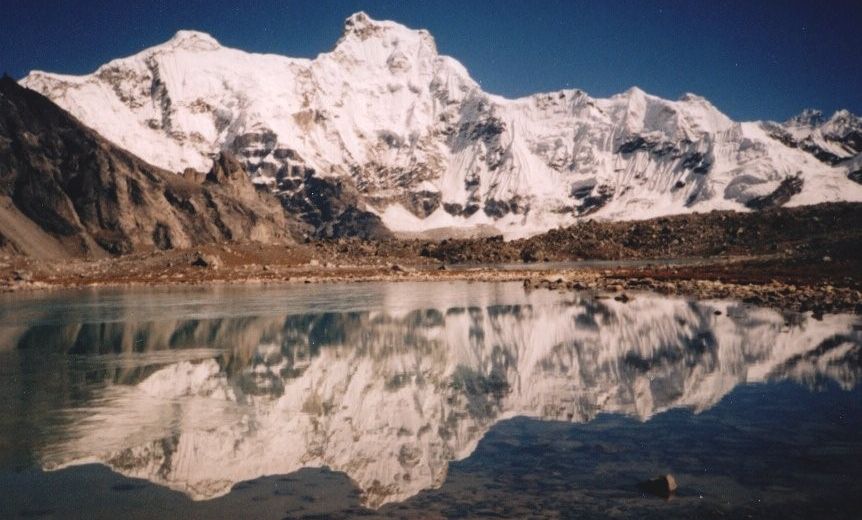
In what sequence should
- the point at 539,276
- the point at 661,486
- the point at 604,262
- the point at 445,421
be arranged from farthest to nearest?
1. the point at 604,262
2. the point at 539,276
3. the point at 445,421
4. the point at 661,486

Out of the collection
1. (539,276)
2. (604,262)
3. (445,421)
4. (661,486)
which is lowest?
(445,421)

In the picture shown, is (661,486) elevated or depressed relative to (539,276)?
depressed

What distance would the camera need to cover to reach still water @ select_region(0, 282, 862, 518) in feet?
42.3

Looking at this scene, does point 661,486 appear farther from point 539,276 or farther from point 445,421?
point 539,276

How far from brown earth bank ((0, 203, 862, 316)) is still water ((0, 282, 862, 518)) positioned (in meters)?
16.2

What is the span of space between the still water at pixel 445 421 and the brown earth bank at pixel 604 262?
16.2 metres

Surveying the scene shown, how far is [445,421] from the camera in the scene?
18.3 meters

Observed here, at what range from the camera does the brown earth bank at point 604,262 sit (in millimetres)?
55594

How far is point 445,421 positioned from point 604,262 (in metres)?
128

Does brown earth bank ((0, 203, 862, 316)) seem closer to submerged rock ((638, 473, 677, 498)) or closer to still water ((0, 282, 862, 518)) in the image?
still water ((0, 282, 862, 518))

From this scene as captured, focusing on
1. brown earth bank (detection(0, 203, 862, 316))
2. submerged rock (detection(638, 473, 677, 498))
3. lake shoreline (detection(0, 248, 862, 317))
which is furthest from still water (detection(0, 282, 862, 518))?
brown earth bank (detection(0, 203, 862, 316))

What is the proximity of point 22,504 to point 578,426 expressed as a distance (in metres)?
12.0

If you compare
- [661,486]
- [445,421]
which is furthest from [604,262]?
[661,486]

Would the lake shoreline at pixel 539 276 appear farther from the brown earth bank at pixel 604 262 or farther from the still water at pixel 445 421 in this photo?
the still water at pixel 445 421
